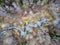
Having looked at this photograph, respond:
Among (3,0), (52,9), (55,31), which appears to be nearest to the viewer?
(55,31)

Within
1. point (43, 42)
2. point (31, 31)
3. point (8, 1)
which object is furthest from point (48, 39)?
point (8, 1)

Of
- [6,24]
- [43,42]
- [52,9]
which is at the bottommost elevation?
[43,42]

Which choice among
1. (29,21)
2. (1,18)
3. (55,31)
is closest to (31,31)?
(29,21)

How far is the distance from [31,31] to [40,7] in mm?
470

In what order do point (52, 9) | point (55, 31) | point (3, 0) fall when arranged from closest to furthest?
point (55, 31) < point (52, 9) < point (3, 0)

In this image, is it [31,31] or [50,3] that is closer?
[31,31]

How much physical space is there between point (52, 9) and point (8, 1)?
0.71 m

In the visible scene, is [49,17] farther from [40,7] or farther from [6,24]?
[6,24]

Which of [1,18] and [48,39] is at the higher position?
[1,18]

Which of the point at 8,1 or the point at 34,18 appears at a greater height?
the point at 8,1

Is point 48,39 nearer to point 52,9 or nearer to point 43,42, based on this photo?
point 43,42

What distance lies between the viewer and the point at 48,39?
2219 mm

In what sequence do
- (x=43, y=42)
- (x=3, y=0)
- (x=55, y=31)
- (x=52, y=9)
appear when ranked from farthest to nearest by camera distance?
(x=3, y=0) → (x=52, y=9) → (x=55, y=31) → (x=43, y=42)

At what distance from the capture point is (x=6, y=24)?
2.34 m
